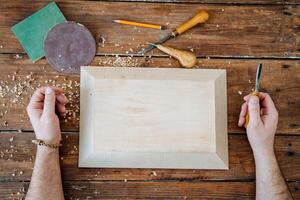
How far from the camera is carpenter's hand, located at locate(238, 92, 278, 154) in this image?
1441mm

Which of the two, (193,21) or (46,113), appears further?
(193,21)

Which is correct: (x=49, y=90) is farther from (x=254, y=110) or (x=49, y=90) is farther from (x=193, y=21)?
(x=254, y=110)

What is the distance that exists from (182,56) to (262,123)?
1.09 ft

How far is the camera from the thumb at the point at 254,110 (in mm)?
1427

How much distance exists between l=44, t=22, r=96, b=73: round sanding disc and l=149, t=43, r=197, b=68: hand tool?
0.23 meters

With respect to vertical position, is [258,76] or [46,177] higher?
[258,76]

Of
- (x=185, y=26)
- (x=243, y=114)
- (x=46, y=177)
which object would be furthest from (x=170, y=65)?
(x=46, y=177)

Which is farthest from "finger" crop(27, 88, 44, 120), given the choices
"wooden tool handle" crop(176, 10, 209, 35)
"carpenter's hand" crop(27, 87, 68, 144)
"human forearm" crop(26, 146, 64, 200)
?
"wooden tool handle" crop(176, 10, 209, 35)

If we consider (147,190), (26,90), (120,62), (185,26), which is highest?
(185,26)

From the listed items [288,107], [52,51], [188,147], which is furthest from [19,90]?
[288,107]

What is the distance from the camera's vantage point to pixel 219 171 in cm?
150

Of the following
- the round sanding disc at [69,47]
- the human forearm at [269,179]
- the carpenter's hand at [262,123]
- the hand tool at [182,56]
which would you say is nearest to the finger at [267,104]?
the carpenter's hand at [262,123]

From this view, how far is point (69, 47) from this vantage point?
150 cm

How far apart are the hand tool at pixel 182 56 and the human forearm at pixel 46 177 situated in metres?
0.48
